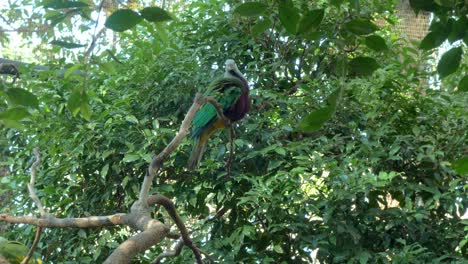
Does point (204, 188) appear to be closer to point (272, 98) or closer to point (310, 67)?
point (272, 98)

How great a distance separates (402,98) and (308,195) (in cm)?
62

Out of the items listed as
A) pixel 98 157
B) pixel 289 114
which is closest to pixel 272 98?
pixel 289 114

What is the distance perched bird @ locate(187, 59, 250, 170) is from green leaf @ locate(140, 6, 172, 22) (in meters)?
1.82

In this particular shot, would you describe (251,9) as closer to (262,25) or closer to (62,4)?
(262,25)

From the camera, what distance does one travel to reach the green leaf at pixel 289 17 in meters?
0.93

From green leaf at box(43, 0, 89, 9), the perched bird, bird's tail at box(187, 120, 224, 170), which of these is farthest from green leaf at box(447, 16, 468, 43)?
bird's tail at box(187, 120, 224, 170)

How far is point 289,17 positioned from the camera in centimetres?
94

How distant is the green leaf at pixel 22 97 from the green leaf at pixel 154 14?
0.25 m

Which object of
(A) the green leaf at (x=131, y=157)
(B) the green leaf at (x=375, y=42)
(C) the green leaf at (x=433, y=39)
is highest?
(A) the green leaf at (x=131, y=157)

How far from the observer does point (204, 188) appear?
3012mm

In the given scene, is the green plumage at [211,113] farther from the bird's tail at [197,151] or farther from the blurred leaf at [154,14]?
the blurred leaf at [154,14]

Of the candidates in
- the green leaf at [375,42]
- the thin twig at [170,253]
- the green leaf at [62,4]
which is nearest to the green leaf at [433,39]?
the green leaf at [375,42]

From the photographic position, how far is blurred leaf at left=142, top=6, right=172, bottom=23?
93 cm

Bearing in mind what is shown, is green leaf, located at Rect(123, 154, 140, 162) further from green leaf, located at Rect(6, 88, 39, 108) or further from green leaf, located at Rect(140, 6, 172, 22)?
green leaf, located at Rect(140, 6, 172, 22)
